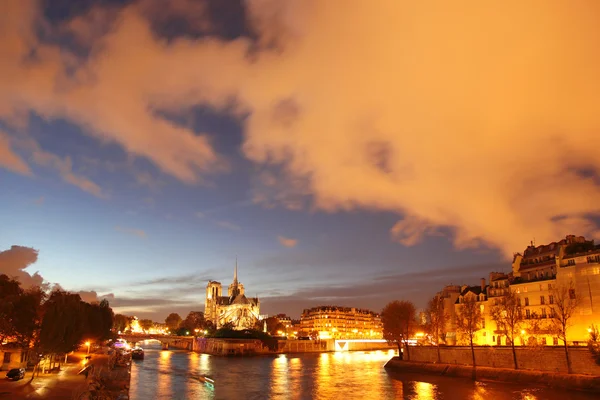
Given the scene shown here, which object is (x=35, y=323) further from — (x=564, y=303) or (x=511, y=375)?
(x=564, y=303)

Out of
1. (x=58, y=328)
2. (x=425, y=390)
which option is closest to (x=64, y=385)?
(x=58, y=328)

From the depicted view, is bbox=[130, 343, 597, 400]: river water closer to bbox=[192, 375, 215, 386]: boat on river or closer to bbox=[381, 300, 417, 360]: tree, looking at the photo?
bbox=[192, 375, 215, 386]: boat on river

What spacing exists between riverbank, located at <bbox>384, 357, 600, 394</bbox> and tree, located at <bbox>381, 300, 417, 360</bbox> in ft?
36.7

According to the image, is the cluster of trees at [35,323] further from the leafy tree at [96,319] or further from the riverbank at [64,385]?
the leafy tree at [96,319]

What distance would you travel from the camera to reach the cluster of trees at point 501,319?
226ft

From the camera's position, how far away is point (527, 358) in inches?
2512

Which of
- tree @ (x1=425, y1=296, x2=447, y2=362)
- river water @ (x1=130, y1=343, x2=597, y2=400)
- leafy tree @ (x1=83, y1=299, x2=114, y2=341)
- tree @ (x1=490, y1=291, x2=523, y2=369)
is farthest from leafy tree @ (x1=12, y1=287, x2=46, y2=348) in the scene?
tree @ (x1=425, y1=296, x2=447, y2=362)

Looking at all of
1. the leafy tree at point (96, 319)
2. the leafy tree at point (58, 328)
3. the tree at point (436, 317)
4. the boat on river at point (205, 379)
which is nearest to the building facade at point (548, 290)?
the tree at point (436, 317)

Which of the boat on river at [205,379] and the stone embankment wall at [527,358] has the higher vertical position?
the stone embankment wall at [527,358]

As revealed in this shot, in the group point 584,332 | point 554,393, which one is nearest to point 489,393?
point 554,393

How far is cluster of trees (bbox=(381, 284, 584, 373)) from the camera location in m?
68.9

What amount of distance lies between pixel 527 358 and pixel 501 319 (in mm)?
18272

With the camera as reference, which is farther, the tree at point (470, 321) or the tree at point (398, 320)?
the tree at point (398, 320)

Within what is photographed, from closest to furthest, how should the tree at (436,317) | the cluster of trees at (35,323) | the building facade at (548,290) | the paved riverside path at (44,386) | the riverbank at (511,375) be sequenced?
the paved riverside path at (44,386)
the riverbank at (511,375)
the cluster of trees at (35,323)
the building facade at (548,290)
the tree at (436,317)
